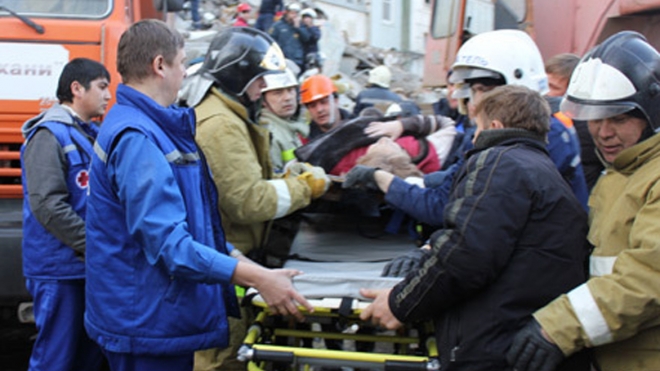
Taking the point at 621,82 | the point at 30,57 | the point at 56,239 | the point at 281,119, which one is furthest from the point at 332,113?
the point at 621,82

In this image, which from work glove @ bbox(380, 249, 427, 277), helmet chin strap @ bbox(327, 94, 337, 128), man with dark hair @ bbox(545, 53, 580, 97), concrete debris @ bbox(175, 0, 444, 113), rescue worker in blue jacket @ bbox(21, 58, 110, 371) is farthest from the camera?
concrete debris @ bbox(175, 0, 444, 113)

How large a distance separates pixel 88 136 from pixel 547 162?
2468mm

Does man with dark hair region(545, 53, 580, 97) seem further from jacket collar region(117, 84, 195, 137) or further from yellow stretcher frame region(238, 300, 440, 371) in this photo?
jacket collar region(117, 84, 195, 137)

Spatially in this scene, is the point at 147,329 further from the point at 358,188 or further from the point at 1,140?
the point at 1,140

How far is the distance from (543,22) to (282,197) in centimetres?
387

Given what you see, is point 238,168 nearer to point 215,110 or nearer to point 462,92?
point 215,110

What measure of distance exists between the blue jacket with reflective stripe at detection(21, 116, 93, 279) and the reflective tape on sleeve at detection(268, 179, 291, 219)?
107 centimetres

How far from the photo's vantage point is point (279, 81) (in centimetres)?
355

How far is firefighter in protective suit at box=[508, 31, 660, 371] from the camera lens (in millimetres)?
2062

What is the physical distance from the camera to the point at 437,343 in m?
2.41

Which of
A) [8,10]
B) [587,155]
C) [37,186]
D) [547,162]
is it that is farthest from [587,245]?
[8,10]

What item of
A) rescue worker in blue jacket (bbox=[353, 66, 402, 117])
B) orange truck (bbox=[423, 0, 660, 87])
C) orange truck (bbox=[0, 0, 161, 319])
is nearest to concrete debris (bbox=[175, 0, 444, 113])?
rescue worker in blue jacket (bbox=[353, 66, 402, 117])

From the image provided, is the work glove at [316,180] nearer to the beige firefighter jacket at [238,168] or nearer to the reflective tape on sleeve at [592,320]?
the beige firefighter jacket at [238,168]

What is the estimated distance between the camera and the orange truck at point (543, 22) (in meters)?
4.99
